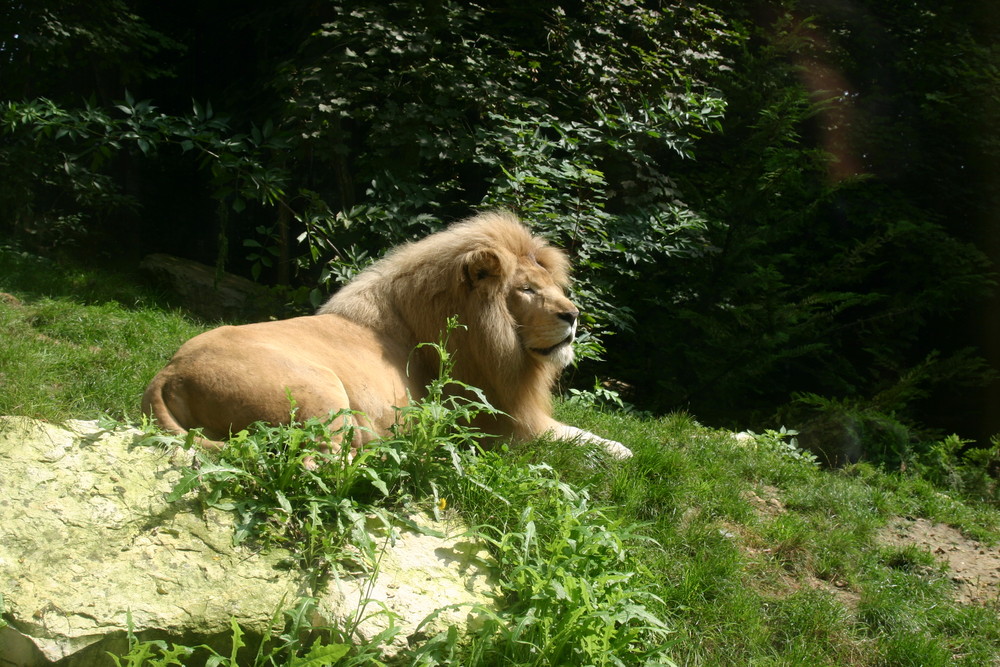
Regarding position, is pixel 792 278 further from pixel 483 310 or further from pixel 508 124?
pixel 483 310

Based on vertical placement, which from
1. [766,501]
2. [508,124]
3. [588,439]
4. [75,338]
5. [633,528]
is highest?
[508,124]

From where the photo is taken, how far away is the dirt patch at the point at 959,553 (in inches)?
171

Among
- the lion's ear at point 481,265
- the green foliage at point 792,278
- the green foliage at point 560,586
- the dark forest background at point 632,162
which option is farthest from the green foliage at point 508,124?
the green foliage at point 560,586

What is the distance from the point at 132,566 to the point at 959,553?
448 centimetres

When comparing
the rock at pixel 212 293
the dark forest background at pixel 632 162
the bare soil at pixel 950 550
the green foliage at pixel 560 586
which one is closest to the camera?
the green foliage at pixel 560 586

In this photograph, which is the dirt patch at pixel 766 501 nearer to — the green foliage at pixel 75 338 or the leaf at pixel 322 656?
the leaf at pixel 322 656

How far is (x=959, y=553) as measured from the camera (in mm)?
4805

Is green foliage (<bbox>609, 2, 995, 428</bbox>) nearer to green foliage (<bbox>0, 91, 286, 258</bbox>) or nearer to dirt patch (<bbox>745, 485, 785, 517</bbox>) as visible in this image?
dirt patch (<bbox>745, 485, 785, 517</bbox>)

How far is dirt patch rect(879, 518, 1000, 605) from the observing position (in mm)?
4355

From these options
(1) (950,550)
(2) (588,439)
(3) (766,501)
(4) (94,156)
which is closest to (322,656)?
(2) (588,439)

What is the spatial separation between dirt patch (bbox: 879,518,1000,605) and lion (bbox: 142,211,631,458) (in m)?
1.74

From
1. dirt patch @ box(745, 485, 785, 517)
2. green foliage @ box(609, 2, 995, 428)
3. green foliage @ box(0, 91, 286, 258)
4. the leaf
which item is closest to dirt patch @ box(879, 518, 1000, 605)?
dirt patch @ box(745, 485, 785, 517)

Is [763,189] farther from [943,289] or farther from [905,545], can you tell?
[905,545]

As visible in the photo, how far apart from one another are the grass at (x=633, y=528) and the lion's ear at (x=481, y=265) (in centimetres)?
102
